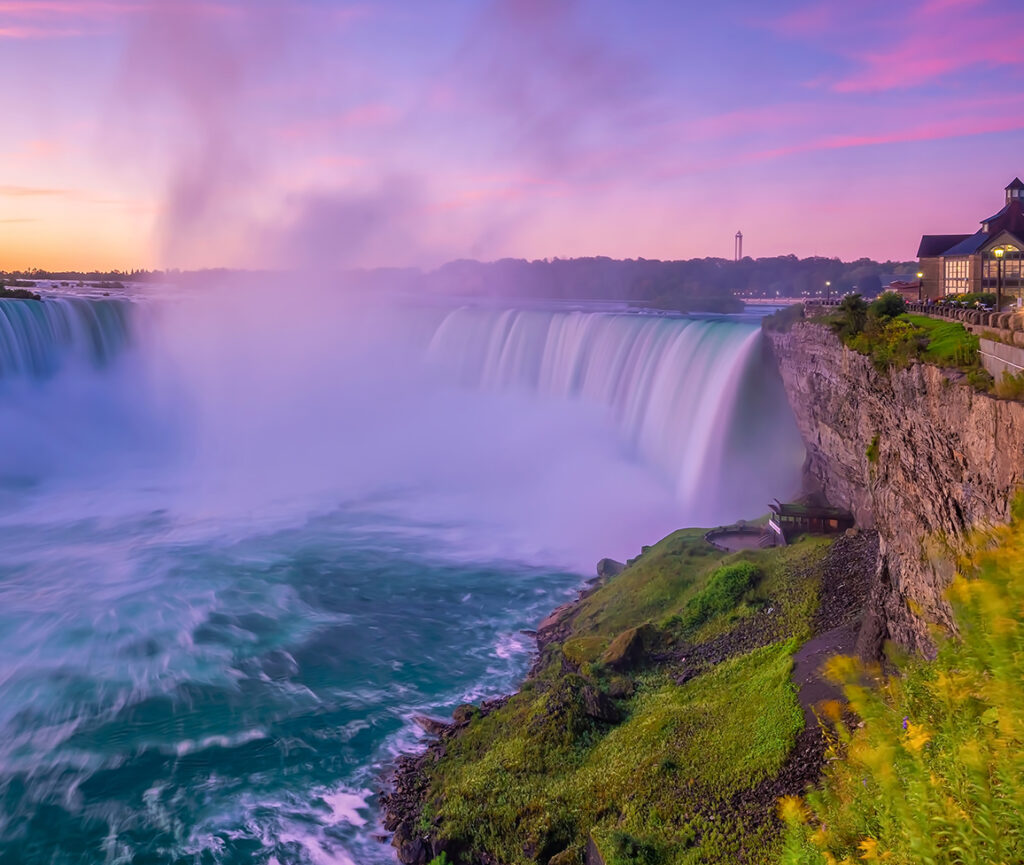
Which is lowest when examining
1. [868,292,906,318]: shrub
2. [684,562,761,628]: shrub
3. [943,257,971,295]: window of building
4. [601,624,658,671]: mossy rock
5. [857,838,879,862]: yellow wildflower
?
[601,624,658,671]: mossy rock

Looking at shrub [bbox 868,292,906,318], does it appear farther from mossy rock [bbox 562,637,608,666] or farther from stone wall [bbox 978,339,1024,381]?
mossy rock [bbox 562,637,608,666]

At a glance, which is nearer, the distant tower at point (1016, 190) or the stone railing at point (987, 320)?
the stone railing at point (987, 320)

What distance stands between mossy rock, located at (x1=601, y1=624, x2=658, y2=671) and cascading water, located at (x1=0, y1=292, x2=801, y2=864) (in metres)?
2.66

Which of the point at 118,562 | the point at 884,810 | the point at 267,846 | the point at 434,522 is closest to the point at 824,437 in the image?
the point at 434,522

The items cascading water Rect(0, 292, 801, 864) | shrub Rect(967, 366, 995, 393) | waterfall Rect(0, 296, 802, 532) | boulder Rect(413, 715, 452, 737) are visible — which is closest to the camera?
shrub Rect(967, 366, 995, 393)

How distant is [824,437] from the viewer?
23.3 metres

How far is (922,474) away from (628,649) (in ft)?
23.6

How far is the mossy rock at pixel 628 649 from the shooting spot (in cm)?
1652

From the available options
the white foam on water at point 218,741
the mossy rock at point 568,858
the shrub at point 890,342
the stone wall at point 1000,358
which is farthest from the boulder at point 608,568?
the stone wall at point 1000,358

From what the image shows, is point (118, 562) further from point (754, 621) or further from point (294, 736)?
point (754, 621)

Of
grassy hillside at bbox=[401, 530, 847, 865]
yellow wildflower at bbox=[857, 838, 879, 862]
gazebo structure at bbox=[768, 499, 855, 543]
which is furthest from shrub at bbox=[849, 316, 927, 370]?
yellow wildflower at bbox=[857, 838, 879, 862]

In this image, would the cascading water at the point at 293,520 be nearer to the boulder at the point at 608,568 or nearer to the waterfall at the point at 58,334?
the waterfall at the point at 58,334

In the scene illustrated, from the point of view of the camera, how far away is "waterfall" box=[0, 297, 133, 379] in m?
44.0

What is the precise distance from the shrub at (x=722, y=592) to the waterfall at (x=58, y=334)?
127 feet
